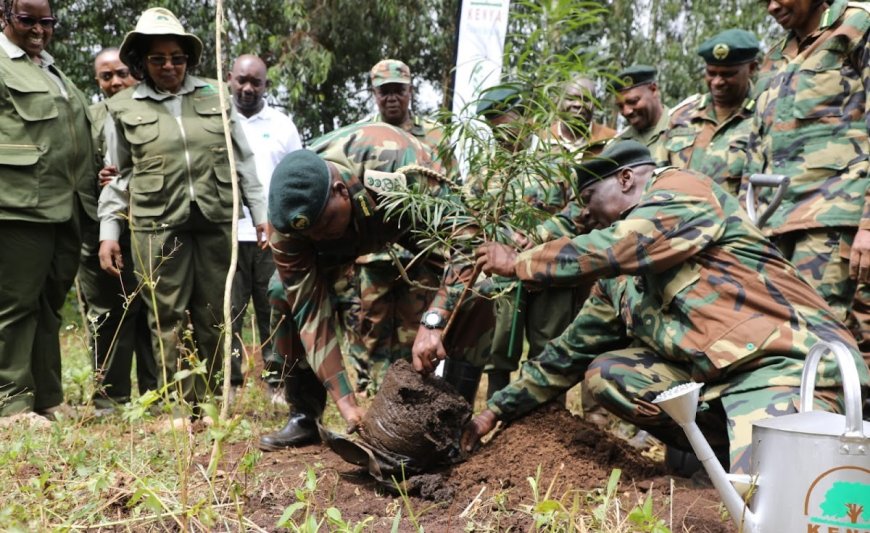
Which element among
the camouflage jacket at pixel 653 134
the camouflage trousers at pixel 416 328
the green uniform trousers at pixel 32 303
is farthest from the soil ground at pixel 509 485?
the camouflage jacket at pixel 653 134

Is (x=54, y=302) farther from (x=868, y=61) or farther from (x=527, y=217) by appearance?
(x=868, y=61)

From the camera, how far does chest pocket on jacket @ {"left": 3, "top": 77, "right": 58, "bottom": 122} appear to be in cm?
473

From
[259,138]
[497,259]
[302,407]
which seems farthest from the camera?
[259,138]

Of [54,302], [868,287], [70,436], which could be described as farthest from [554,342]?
[54,302]

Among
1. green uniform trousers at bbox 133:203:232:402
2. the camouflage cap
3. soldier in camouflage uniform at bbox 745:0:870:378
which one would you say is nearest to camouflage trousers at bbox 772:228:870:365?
soldier in camouflage uniform at bbox 745:0:870:378

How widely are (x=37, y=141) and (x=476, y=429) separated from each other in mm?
2784

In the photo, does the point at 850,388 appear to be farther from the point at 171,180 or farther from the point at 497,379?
the point at 171,180

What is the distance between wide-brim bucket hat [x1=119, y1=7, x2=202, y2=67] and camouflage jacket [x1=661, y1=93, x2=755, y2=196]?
2700 millimetres

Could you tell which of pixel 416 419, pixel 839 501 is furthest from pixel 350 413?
pixel 839 501

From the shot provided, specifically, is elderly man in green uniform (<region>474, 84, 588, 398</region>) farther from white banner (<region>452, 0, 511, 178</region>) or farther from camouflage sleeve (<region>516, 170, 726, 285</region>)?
white banner (<region>452, 0, 511, 178</region>)

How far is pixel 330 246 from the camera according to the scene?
407 centimetres

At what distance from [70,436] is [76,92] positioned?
6.86ft

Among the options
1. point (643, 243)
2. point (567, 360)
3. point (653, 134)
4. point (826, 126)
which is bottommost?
point (567, 360)

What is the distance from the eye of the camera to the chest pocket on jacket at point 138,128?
16.1 feet
